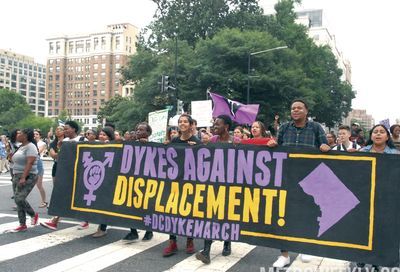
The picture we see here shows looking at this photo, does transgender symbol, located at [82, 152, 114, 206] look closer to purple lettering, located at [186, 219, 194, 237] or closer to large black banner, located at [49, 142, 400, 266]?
large black banner, located at [49, 142, 400, 266]

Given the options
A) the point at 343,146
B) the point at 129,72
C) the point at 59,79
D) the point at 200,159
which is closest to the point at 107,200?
the point at 200,159

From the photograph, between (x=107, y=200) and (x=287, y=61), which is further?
(x=287, y=61)

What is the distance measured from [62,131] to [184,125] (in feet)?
9.47

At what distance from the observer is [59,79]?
479ft

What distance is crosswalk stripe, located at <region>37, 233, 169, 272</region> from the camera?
5.53m

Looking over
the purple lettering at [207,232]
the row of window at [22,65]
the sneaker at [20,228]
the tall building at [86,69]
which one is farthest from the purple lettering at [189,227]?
the row of window at [22,65]

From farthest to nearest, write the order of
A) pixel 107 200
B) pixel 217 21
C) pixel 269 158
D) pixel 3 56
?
pixel 3 56
pixel 217 21
pixel 107 200
pixel 269 158

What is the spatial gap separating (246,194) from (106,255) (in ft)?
6.71

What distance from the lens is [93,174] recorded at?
23.3 ft

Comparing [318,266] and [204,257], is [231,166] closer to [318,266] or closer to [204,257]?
[204,257]

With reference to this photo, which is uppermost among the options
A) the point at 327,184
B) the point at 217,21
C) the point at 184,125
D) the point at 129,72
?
the point at 217,21

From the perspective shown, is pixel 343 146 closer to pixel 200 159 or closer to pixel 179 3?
pixel 200 159

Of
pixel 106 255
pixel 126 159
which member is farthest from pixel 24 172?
pixel 106 255

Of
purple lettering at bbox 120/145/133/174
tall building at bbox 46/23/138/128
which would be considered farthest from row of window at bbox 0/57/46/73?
purple lettering at bbox 120/145/133/174
